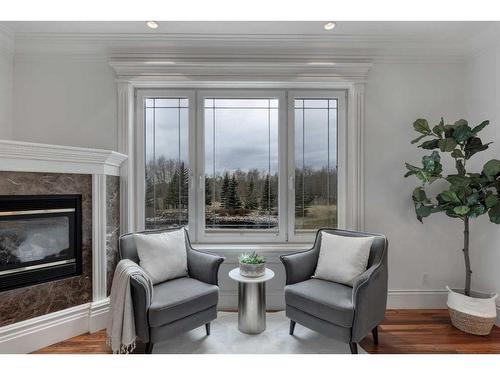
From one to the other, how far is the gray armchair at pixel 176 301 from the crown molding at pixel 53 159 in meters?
0.69

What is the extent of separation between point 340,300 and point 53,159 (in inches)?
94.7

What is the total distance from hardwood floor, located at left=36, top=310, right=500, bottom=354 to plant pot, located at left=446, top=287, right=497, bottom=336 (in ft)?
0.19

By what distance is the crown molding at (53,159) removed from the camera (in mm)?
1893

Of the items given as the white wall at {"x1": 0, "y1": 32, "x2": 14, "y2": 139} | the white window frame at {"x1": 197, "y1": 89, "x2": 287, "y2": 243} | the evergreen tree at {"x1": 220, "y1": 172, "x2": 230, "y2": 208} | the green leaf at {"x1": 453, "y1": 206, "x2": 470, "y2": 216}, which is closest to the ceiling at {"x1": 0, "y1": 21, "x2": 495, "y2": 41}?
the white wall at {"x1": 0, "y1": 32, "x2": 14, "y2": 139}

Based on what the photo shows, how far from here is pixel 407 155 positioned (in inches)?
108

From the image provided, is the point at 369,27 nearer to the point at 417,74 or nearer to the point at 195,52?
the point at 417,74

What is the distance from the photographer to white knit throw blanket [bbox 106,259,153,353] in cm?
182

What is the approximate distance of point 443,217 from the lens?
8.98 feet

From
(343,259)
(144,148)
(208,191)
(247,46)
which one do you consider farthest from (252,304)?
(247,46)

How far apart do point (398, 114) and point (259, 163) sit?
1.51 metres

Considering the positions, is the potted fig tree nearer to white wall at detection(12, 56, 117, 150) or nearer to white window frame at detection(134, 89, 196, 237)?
white window frame at detection(134, 89, 196, 237)

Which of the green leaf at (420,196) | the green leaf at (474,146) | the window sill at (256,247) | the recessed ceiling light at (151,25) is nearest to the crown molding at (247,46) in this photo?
the recessed ceiling light at (151,25)

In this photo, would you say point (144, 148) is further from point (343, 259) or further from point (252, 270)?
point (343, 259)

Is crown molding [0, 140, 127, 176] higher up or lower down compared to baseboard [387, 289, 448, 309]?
higher up
